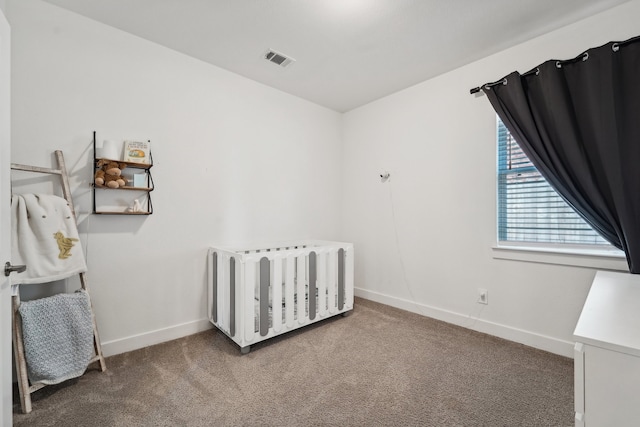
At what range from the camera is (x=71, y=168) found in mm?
1857

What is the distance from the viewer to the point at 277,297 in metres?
2.20

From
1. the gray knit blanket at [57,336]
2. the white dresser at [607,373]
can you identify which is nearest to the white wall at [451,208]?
the white dresser at [607,373]

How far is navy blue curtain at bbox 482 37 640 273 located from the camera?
1.65 m

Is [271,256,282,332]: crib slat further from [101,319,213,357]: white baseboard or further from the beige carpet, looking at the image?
[101,319,213,357]: white baseboard

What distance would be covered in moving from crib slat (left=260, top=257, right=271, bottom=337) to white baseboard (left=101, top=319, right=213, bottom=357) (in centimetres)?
66

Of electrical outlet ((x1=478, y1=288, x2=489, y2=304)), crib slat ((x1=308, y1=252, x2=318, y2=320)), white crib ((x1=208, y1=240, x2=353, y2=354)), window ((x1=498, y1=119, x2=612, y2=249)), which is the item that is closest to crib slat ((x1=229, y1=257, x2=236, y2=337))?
white crib ((x1=208, y1=240, x2=353, y2=354))

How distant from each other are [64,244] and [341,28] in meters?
2.32

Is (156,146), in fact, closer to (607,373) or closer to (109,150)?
(109,150)

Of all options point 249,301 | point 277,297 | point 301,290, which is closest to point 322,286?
point 301,290

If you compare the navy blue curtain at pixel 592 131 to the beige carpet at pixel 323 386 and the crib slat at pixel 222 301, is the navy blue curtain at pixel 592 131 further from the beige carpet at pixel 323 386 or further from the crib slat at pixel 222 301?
the crib slat at pixel 222 301

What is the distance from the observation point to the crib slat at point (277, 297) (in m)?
2.18

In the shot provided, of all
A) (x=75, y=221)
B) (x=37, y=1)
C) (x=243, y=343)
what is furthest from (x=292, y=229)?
(x=37, y=1)

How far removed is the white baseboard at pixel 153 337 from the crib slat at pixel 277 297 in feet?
2.27

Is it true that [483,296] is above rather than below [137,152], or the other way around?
below
